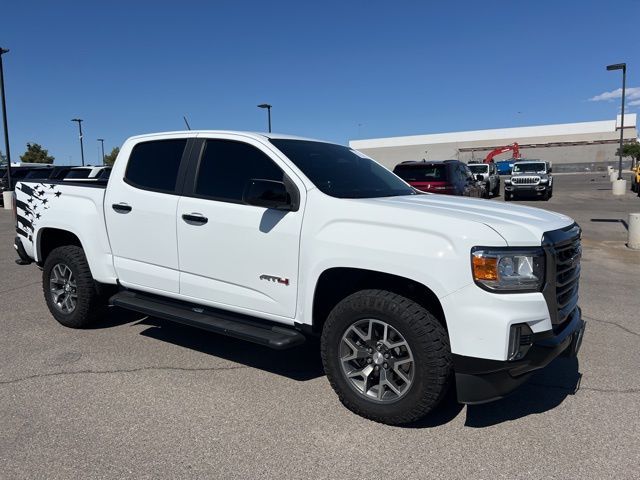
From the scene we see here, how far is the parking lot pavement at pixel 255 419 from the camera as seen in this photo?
2.99 metres

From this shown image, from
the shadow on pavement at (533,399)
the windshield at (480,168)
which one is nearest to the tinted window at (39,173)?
the shadow on pavement at (533,399)

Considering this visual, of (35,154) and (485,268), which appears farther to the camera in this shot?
(35,154)

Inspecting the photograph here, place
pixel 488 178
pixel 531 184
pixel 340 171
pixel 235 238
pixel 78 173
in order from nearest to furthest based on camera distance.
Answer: pixel 235 238, pixel 340 171, pixel 78 173, pixel 531 184, pixel 488 178

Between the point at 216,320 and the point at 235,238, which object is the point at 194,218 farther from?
the point at 216,320

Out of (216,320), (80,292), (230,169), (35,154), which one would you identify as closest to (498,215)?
(230,169)

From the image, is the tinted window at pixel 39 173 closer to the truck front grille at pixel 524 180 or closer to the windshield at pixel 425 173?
the windshield at pixel 425 173

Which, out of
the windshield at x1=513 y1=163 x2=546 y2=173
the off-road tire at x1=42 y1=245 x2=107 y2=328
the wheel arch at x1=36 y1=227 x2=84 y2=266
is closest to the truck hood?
the off-road tire at x1=42 y1=245 x2=107 y2=328

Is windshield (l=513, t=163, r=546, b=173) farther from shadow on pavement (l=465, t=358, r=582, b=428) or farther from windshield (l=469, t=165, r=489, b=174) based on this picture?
shadow on pavement (l=465, t=358, r=582, b=428)

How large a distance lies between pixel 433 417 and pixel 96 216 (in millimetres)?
3489

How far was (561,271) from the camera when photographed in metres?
3.28

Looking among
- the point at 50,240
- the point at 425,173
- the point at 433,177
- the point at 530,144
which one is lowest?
the point at 50,240

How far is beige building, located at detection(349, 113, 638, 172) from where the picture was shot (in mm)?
89438

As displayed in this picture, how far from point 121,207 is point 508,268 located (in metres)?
3.34

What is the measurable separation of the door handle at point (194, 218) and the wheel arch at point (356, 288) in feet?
3.61
